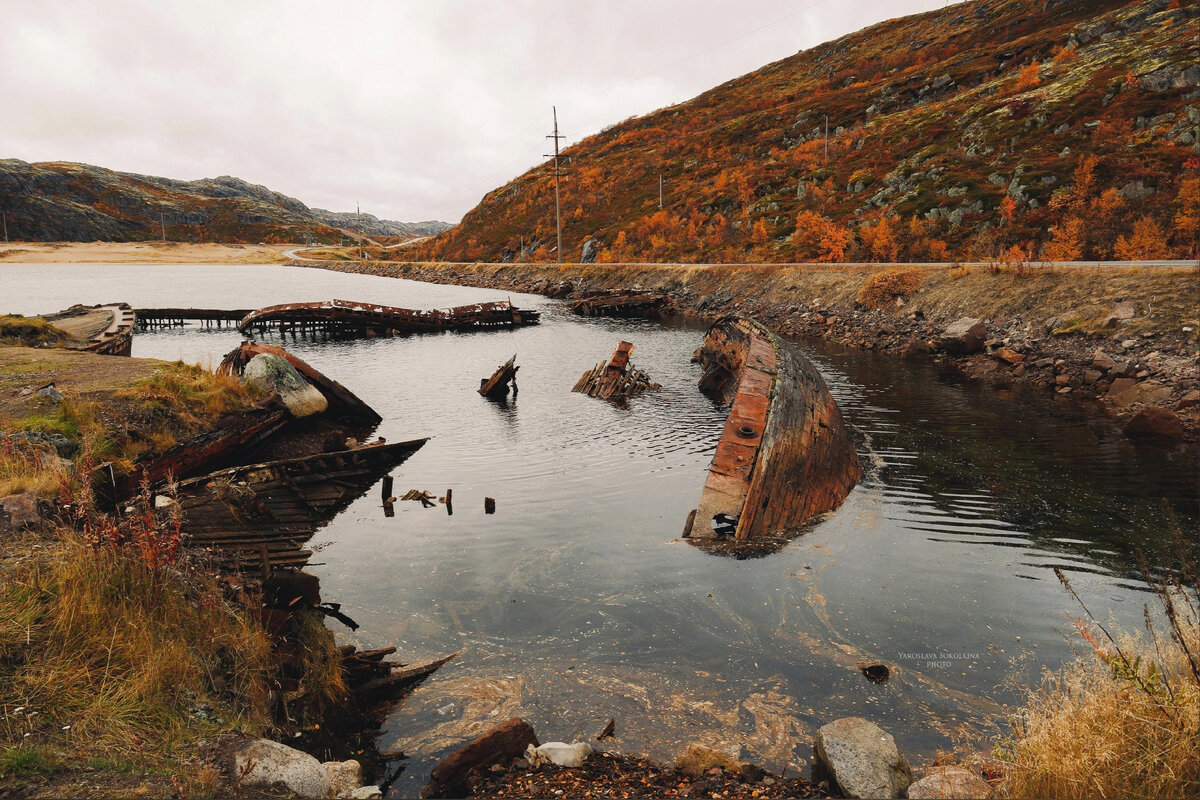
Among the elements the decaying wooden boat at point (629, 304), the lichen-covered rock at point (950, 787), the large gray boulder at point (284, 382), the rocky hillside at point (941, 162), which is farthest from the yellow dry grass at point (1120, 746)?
the decaying wooden boat at point (629, 304)

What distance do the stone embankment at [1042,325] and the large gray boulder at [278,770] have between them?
835 inches

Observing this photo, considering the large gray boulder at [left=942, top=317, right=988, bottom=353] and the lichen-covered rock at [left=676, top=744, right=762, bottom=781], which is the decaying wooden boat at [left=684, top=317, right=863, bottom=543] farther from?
the large gray boulder at [left=942, top=317, right=988, bottom=353]

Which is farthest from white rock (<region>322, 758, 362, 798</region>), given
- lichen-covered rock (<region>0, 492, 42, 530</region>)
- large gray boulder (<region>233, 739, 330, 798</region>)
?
lichen-covered rock (<region>0, 492, 42, 530</region>)

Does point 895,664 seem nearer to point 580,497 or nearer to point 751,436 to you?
point 751,436

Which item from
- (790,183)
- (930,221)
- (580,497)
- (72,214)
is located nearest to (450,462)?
(580,497)

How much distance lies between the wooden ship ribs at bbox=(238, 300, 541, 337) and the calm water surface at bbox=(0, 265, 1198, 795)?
29200 millimetres

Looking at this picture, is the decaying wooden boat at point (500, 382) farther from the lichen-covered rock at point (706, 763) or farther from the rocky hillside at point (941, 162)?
the rocky hillside at point (941, 162)

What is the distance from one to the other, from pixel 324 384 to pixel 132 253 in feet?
613

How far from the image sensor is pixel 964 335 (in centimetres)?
2595

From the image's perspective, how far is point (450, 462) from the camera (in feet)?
54.5

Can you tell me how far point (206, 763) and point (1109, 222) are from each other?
151 ft

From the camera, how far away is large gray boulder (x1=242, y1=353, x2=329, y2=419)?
1719 centimetres

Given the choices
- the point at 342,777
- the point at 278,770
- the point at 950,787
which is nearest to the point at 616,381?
the point at 342,777

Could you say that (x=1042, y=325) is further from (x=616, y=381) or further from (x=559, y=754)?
(x=559, y=754)
